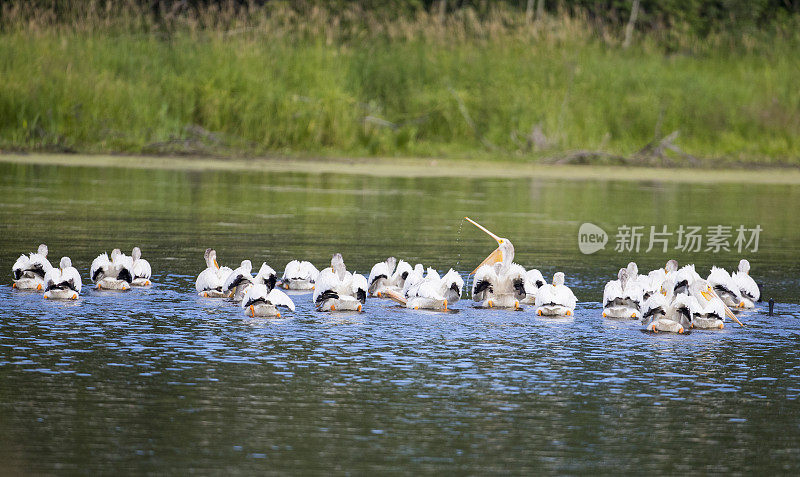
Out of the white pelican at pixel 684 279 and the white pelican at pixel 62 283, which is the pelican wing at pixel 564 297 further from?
the white pelican at pixel 62 283

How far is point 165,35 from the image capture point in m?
31.0

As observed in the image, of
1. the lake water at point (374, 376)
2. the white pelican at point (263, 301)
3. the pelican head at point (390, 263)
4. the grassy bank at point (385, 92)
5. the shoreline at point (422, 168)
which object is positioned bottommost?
the lake water at point (374, 376)

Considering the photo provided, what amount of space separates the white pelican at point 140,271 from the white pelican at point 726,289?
18.1 ft

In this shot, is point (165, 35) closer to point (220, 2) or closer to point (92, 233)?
point (220, 2)

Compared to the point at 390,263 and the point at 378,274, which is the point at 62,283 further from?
the point at 390,263

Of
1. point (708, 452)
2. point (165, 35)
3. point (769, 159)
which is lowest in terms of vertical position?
point (708, 452)

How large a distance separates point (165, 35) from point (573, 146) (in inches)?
370

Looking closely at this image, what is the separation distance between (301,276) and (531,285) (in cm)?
230

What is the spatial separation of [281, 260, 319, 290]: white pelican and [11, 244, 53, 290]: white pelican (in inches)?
93.6

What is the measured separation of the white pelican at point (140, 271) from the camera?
13.5m

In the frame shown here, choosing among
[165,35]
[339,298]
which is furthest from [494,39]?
[339,298]

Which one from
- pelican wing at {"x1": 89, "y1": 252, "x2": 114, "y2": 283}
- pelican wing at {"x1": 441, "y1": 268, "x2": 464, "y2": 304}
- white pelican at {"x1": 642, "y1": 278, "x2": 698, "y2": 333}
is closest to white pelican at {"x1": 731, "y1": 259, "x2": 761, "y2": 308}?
white pelican at {"x1": 642, "y1": 278, "x2": 698, "y2": 333}

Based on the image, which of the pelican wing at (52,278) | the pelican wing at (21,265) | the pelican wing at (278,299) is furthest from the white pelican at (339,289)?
the pelican wing at (21,265)

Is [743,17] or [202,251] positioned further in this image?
[743,17]
